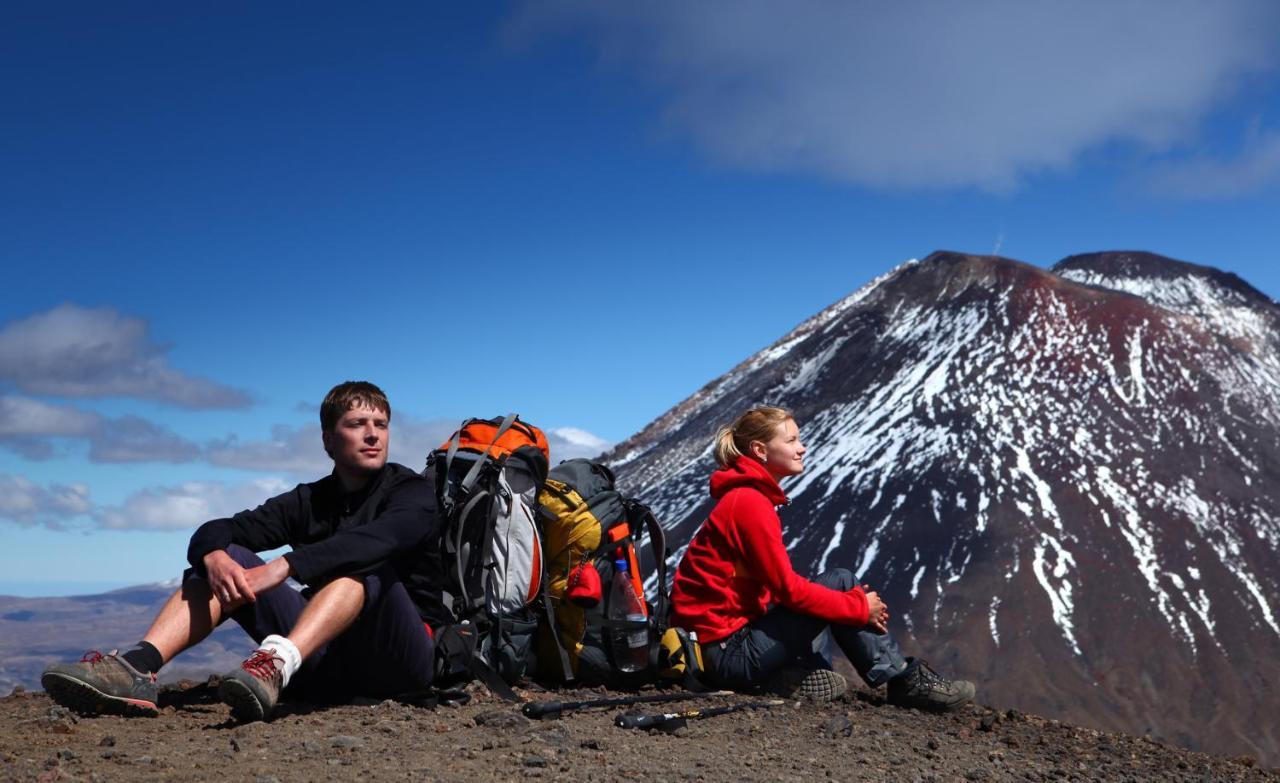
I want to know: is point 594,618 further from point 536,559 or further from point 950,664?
point 950,664

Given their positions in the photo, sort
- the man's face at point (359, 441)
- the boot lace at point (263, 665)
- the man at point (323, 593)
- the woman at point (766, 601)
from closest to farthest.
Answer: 1. the boot lace at point (263, 665)
2. the man at point (323, 593)
3. the man's face at point (359, 441)
4. the woman at point (766, 601)

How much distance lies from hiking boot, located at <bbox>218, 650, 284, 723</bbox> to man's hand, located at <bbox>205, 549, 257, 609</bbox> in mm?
277

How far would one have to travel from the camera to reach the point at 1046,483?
92062mm

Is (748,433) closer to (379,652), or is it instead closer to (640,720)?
(640,720)

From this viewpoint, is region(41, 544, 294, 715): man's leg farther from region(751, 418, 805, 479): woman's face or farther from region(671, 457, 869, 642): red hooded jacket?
region(751, 418, 805, 479): woman's face

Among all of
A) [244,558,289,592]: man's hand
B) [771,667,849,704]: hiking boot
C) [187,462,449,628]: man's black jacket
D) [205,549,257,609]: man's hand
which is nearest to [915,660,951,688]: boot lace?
[771,667,849,704]: hiking boot

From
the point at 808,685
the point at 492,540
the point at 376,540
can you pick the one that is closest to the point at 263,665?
the point at 376,540

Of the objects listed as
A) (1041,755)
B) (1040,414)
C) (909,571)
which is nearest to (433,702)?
(1041,755)

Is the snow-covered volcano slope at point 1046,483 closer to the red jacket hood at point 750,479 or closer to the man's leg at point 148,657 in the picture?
the red jacket hood at point 750,479

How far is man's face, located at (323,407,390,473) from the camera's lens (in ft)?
20.6

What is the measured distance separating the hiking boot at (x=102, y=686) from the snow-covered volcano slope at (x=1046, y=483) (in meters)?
71.2

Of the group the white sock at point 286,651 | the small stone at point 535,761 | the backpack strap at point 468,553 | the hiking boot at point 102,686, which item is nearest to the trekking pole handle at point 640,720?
the small stone at point 535,761

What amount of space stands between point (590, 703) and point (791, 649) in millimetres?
1271

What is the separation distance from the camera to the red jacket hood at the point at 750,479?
7238mm
